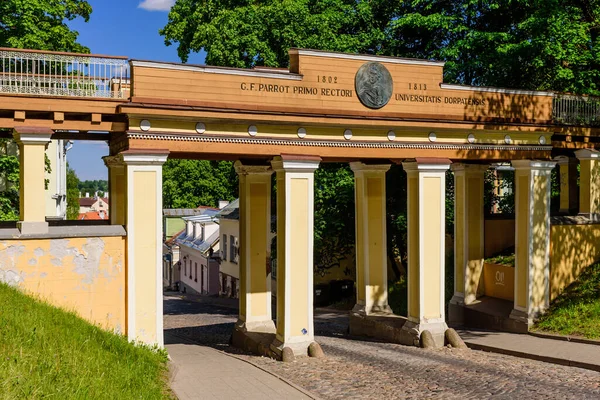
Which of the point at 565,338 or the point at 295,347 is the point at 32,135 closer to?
the point at 295,347

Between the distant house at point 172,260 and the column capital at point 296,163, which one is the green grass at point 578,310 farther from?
the distant house at point 172,260

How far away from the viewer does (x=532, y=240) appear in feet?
63.9

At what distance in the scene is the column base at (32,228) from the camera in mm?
13909

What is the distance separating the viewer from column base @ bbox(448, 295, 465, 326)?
22.2 metres

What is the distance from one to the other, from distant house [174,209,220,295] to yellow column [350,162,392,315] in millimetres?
23347

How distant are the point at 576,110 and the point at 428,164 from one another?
20.0ft

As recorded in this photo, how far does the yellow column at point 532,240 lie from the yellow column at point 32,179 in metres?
13.2

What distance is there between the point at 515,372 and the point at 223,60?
18.0 m

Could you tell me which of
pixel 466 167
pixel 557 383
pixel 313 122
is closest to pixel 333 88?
pixel 313 122

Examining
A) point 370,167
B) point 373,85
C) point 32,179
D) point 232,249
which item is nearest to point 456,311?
point 370,167

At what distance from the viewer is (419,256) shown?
18.0m

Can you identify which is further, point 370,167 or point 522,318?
point 370,167

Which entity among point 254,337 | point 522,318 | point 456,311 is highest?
point 522,318

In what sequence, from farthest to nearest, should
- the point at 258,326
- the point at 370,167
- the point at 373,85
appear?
1. the point at 370,167
2. the point at 258,326
3. the point at 373,85
